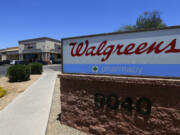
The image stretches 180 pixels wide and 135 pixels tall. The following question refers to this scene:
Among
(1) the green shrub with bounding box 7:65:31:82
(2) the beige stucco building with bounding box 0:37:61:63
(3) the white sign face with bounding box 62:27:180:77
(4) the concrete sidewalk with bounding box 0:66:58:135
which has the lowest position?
(4) the concrete sidewalk with bounding box 0:66:58:135

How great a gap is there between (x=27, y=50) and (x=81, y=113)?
48.5 metres

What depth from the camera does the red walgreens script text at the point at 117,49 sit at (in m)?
2.41

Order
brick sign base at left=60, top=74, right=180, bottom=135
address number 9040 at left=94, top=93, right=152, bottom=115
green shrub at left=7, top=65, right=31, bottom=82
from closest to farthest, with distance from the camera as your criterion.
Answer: brick sign base at left=60, top=74, right=180, bottom=135
address number 9040 at left=94, top=93, right=152, bottom=115
green shrub at left=7, top=65, right=31, bottom=82

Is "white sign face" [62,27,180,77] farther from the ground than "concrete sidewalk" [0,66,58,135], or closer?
farther from the ground

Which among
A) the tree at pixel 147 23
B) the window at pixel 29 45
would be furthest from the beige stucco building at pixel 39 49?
the tree at pixel 147 23

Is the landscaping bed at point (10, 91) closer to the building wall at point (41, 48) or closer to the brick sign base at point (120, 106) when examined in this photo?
the brick sign base at point (120, 106)

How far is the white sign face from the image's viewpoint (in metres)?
2.37

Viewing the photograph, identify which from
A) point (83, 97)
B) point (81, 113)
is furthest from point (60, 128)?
point (83, 97)

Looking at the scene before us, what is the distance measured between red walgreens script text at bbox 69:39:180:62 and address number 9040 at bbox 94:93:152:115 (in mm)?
968

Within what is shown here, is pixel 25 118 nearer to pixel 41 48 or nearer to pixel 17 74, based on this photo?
pixel 17 74

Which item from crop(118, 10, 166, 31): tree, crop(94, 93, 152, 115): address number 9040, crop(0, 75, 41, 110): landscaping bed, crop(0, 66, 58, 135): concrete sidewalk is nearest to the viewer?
crop(94, 93, 152, 115): address number 9040

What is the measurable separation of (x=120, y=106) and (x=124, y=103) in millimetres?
133

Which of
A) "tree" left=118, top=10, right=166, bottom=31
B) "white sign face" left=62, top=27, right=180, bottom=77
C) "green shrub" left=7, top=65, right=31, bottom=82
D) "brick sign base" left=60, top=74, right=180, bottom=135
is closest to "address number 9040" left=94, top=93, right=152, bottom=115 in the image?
"brick sign base" left=60, top=74, right=180, bottom=135

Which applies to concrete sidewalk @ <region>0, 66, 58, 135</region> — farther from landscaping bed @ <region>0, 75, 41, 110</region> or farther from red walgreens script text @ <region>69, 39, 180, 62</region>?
red walgreens script text @ <region>69, 39, 180, 62</region>
